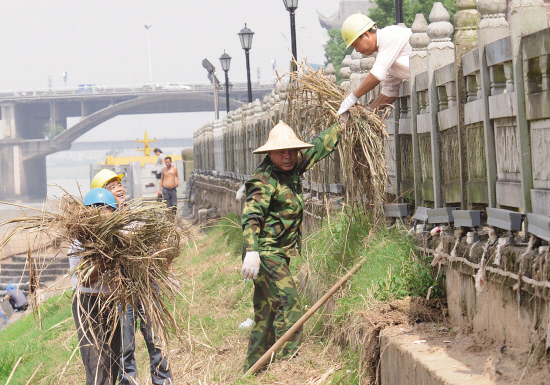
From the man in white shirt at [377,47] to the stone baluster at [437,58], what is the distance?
52cm

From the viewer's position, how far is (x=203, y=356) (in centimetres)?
791

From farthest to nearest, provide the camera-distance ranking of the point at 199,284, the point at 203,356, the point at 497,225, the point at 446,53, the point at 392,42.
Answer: the point at 199,284
the point at 203,356
the point at 392,42
the point at 446,53
the point at 497,225

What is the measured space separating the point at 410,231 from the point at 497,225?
1.68 metres

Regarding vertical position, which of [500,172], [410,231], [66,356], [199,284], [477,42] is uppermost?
[477,42]

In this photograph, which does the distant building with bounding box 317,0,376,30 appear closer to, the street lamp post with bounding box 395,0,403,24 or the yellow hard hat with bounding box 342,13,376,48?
the street lamp post with bounding box 395,0,403,24

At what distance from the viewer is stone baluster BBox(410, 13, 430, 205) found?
6.25 metres

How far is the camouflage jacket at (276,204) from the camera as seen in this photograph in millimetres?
5859

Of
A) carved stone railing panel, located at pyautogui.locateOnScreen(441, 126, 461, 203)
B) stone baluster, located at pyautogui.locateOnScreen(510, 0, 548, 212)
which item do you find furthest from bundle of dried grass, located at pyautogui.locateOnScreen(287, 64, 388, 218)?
stone baluster, located at pyautogui.locateOnScreen(510, 0, 548, 212)

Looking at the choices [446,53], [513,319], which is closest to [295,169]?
[446,53]

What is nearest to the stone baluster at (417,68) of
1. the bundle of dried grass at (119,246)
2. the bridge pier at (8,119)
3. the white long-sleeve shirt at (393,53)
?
the white long-sleeve shirt at (393,53)

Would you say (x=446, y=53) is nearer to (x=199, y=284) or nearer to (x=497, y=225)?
(x=497, y=225)

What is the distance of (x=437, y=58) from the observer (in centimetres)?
584

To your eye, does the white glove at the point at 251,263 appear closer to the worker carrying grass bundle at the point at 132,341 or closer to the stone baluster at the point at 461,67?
the worker carrying grass bundle at the point at 132,341

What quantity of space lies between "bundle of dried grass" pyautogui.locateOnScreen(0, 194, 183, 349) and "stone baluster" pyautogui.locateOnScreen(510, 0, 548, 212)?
2.57 metres
